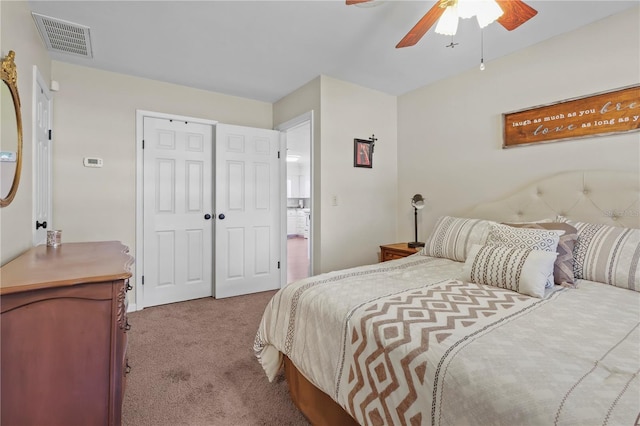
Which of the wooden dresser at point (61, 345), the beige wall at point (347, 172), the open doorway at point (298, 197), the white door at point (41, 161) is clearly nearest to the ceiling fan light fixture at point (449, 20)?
the beige wall at point (347, 172)

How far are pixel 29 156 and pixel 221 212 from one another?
1.72m

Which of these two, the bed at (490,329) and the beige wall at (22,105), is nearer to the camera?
the bed at (490,329)

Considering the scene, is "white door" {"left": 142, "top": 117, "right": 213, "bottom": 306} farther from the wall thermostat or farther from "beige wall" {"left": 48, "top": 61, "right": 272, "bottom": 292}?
the wall thermostat

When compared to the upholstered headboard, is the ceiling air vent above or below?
above

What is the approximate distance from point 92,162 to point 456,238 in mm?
3443

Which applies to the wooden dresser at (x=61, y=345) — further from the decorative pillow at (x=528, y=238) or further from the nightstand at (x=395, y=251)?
the nightstand at (x=395, y=251)

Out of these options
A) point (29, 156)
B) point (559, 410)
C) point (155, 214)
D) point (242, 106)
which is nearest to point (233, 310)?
point (155, 214)

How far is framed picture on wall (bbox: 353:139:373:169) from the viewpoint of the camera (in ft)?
10.9

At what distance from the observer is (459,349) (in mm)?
933

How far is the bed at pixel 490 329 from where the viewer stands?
0.78 m

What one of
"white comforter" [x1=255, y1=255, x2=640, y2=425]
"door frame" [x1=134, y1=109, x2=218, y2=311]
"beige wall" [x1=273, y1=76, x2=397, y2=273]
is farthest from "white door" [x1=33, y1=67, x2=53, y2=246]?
"beige wall" [x1=273, y1=76, x2=397, y2=273]

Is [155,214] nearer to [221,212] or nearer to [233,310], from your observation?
[221,212]

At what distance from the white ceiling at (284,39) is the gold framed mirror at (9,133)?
78 centimetres

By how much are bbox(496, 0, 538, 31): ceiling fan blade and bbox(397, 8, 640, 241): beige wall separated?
1.08 meters
